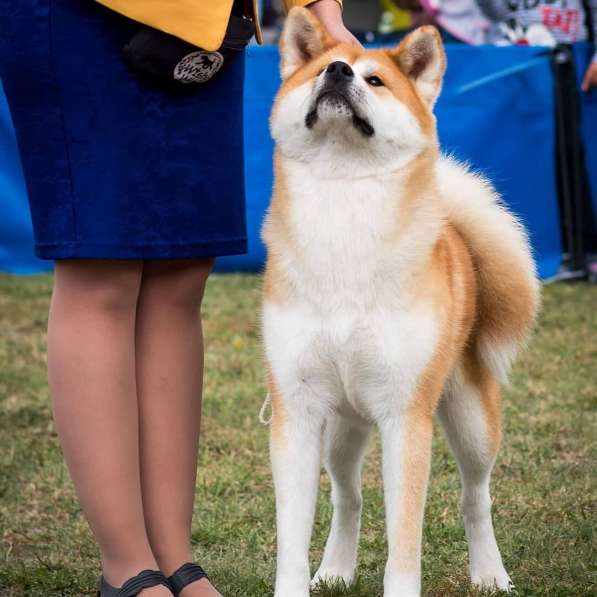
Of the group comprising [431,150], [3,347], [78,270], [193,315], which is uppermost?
[431,150]

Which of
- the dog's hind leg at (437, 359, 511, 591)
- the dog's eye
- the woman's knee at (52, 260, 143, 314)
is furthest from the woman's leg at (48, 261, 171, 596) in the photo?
the dog's hind leg at (437, 359, 511, 591)

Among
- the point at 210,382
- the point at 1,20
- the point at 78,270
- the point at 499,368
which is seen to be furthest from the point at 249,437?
the point at 1,20

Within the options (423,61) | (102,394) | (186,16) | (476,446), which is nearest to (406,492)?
(476,446)

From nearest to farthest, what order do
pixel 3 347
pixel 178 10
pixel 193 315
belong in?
pixel 178 10, pixel 193 315, pixel 3 347

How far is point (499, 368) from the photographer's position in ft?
8.43

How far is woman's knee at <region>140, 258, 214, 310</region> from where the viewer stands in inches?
90.5

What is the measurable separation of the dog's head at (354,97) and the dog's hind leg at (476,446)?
60cm

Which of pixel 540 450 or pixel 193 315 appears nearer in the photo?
pixel 193 315

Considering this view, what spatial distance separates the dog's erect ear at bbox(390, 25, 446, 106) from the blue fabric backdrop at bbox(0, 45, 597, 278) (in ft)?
13.0

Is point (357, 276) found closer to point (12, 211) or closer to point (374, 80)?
point (374, 80)

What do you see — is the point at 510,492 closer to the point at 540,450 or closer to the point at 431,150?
the point at 540,450

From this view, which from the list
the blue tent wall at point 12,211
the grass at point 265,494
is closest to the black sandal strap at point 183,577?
the grass at point 265,494

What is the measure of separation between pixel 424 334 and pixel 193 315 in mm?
525

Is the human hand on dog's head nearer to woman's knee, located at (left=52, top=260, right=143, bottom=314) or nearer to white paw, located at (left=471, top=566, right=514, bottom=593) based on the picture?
woman's knee, located at (left=52, top=260, right=143, bottom=314)
